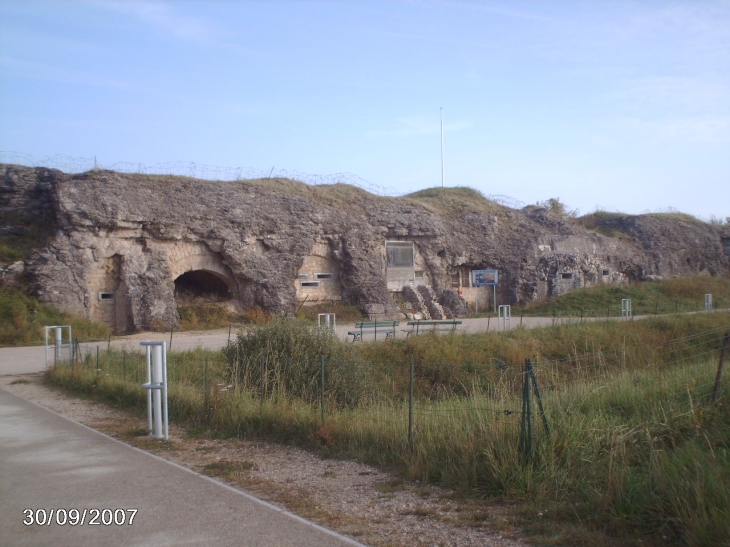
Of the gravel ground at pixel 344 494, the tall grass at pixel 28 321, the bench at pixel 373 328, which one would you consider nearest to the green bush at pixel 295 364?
the gravel ground at pixel 344 494

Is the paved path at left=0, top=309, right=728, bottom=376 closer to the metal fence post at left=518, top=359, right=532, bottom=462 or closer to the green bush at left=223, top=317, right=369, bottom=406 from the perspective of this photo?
the green bush at left=223, top=317, right=369, bottom=406

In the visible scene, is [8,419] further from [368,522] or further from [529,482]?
[529,482]

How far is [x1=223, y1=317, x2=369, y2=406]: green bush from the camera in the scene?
1163 centimetres

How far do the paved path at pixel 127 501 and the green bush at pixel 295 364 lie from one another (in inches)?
122

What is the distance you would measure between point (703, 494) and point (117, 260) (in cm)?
2706

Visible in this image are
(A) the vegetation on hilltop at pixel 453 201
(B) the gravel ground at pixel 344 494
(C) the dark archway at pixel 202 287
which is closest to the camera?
(B) the gravel ground at pixel 344 494

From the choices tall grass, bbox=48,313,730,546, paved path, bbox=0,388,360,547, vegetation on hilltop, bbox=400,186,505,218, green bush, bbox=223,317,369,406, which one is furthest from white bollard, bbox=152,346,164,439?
vegetation on hilltop, bbox=400,186,505,218

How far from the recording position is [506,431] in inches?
282

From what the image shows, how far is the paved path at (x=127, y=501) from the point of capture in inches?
213

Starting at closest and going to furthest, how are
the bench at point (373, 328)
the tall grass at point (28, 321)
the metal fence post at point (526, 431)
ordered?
the metal fence post at point (526, 431), the bench at point (373, 328), the tall grass at point (28, 321)

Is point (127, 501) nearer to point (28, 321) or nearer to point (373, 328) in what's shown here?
point (373, 328)

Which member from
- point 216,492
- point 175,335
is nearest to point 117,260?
point 175,335

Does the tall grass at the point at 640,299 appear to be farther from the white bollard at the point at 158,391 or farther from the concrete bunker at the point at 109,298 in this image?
the white bollard at the point at 158,391

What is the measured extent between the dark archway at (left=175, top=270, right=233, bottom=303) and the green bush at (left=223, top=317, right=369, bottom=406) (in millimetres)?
18995
